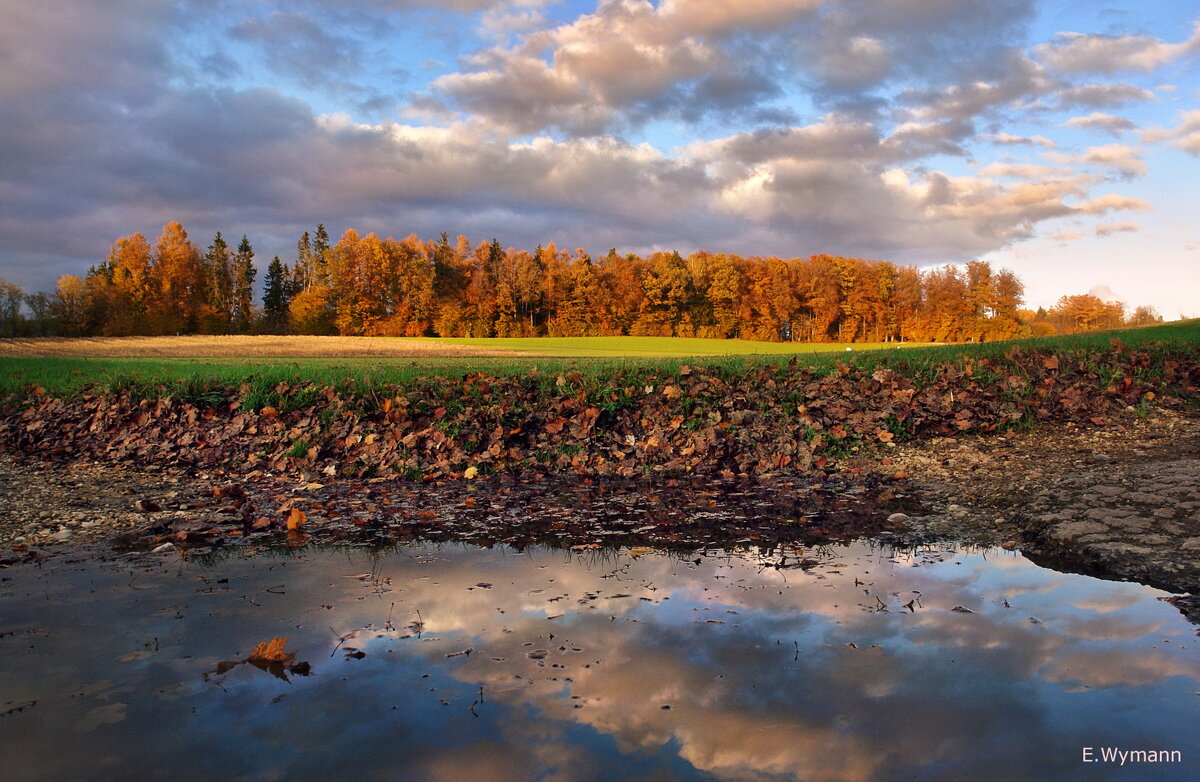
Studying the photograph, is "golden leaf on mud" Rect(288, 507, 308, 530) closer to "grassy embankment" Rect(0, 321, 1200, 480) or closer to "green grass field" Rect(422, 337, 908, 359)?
"grassy embankment" Rect(0, 321, 1200, 480)

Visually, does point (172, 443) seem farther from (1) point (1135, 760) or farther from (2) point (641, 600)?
(1) point (1135, 760)

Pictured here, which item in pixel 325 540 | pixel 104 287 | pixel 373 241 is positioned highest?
pixel 373 241

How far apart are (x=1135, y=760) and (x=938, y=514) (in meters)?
4.01

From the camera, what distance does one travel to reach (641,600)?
4.32 metres

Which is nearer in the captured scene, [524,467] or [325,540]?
[325,540]

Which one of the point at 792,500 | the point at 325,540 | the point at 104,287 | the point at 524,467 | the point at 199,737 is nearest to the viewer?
the point at 199,737

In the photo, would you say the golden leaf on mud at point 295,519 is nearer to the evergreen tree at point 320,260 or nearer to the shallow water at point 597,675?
the shallow water at point 597,675

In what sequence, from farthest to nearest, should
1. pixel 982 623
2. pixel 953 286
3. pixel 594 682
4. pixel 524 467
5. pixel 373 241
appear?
pixel 953 286, pixel 373 241, pixel 524 467, pixel 982 623, pixel 594 682

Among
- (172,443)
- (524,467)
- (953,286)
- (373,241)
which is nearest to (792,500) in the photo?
(524,467)

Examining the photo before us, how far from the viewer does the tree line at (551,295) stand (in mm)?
72312

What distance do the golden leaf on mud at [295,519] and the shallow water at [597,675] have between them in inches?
52.6

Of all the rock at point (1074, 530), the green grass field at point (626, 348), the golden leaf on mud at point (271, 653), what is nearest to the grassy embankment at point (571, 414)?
the rock at point (1074, 530)

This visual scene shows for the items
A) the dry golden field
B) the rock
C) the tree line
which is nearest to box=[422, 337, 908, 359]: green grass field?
the dry golden field

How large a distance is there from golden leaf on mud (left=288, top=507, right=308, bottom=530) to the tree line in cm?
6715
